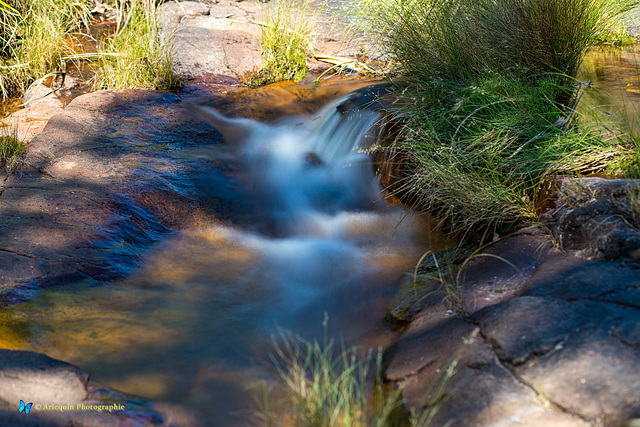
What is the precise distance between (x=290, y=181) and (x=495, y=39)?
197 centimetres

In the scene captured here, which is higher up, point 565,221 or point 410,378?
point 565,221

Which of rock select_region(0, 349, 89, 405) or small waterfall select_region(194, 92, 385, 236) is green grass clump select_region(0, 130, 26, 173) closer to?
small waterfall select_region(194, 92, 385, 236)

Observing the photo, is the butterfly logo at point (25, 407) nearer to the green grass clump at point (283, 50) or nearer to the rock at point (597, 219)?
the rock at point (597, 219)

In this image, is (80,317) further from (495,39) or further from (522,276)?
(495,39)

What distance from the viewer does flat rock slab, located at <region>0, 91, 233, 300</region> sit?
112 inches

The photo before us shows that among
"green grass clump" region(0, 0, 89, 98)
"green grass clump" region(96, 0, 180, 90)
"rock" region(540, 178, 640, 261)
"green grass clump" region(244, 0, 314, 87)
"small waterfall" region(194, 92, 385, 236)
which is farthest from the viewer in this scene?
"green grass clump" region(244, 0, 314, 87)

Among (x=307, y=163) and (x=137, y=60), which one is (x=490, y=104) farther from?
(x=137, y=60)

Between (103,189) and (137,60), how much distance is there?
2.48m

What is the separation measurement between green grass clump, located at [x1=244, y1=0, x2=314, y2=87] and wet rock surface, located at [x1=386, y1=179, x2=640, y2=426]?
4.04m

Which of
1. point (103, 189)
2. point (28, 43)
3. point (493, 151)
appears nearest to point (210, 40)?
point (28, 43)

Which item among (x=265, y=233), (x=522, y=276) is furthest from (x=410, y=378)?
(x=265, y=233)

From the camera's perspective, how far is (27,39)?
5.64 metres

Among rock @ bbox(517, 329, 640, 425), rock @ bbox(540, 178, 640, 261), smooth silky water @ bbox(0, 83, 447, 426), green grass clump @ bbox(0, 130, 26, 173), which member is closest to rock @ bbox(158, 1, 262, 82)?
smooth silky water @ bbox(0, 83, 447, 426)

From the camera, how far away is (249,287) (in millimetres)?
3068
